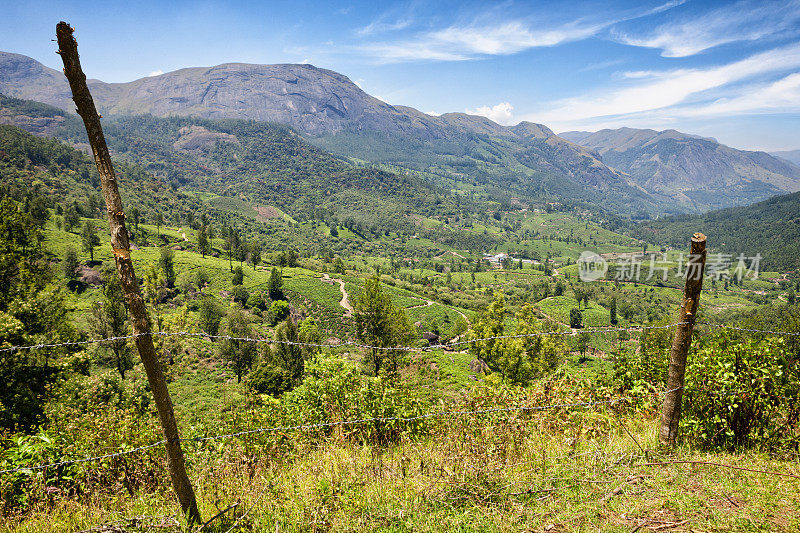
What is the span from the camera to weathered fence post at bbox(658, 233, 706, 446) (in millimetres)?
4430

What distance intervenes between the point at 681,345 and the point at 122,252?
6317mm

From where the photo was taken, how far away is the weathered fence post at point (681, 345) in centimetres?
443

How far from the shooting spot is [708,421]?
15.6 feet

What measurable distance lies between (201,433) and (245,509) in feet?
10.1

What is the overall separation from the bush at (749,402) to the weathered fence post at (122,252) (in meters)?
6.09

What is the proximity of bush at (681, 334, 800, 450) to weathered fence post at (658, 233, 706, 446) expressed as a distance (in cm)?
26

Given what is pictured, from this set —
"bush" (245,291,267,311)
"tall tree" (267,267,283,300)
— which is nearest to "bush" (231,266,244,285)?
"bush" (245,291,267,311)

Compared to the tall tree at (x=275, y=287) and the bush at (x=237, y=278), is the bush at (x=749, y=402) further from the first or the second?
the bush at (x=237, y=278)

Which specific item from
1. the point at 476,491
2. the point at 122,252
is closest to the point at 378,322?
the point at 476,491

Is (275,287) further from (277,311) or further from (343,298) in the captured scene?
(343,298)

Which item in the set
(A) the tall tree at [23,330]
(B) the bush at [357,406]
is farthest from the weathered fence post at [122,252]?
(A) the tall tree at [23,330]

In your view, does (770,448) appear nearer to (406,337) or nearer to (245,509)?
(245,509)

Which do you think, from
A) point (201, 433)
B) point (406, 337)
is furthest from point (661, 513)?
point (406, 337)

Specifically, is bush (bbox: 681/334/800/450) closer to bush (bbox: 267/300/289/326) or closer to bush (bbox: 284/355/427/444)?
bush (bbox: 284/355/427/444)
